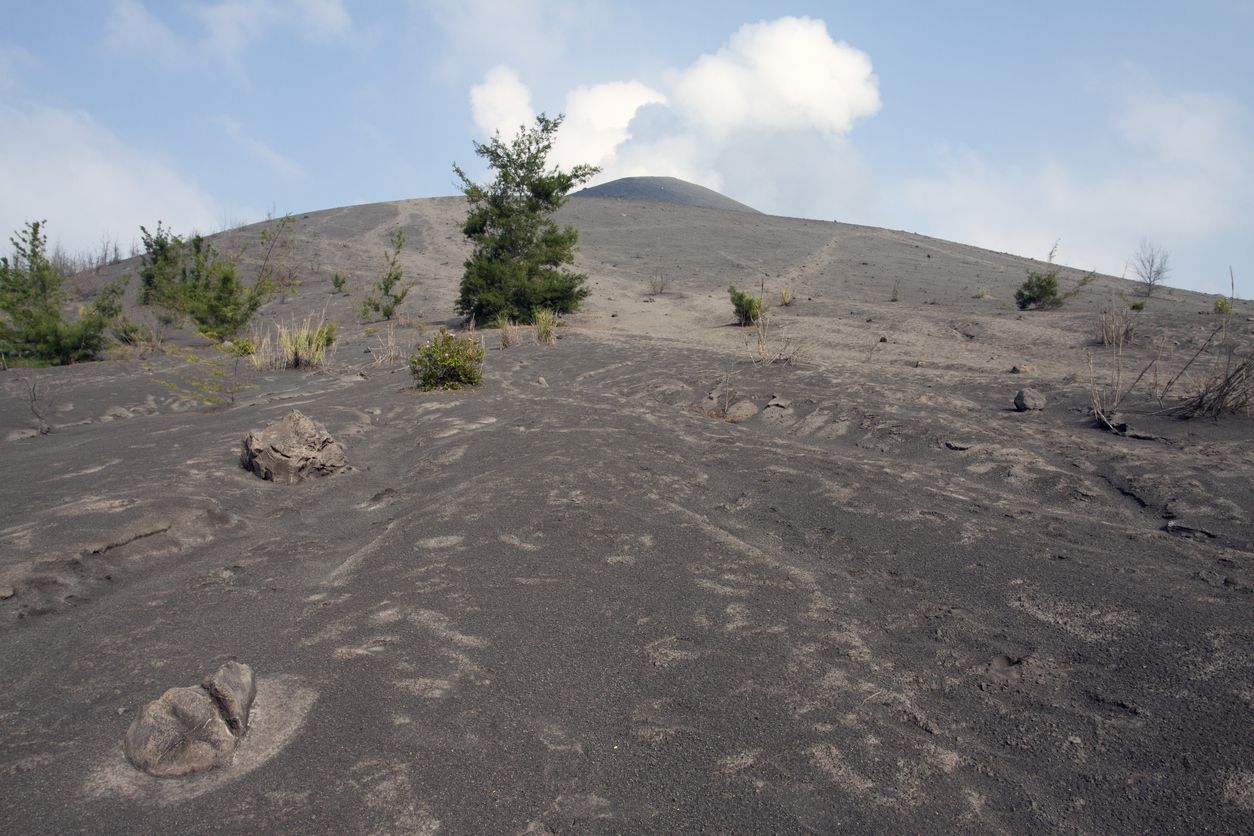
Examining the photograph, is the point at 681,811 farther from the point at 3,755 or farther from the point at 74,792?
the point at 3,755

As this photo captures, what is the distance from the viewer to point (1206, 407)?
698 centimetres

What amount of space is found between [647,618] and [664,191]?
61708 mm

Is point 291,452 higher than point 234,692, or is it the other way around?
point 291,452

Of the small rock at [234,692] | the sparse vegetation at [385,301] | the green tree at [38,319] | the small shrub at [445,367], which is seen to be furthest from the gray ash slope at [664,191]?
the small rock at [234,692]

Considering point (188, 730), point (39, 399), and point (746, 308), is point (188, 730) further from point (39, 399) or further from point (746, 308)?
point (746, 308)

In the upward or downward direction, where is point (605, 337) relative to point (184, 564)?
upward

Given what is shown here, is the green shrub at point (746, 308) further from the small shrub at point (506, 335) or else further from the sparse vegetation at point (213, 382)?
the sparse vegetation at point (213, 382)

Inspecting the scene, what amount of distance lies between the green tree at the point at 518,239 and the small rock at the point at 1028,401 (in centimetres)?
1013

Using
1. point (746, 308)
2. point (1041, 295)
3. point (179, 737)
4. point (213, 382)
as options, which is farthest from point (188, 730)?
point (1041, 295)

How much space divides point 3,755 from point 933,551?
406cm

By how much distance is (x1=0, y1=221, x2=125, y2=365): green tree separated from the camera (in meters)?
13.4

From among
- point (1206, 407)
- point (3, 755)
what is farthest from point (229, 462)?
point (1206, 407)

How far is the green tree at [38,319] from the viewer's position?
13.4 meters

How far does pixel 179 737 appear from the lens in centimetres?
243
